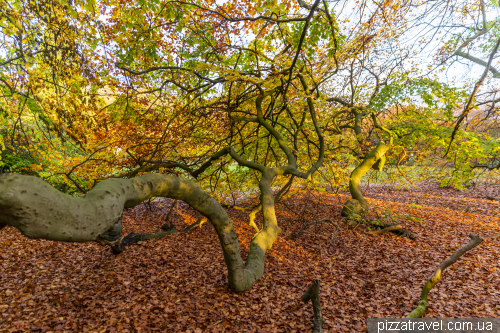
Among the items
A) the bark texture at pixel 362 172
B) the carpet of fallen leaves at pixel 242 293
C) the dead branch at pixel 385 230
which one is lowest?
the carpet of fallen leaves at pixel 242 293

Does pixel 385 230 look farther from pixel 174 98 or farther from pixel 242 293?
pixel 174 98

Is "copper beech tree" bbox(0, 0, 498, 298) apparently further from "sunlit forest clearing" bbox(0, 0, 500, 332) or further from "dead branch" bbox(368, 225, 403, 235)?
"dead branch" bbox(368, 225, 403, 235)

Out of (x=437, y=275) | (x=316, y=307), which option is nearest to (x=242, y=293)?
(x=316, y=307)

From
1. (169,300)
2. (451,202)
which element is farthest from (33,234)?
(451,202)

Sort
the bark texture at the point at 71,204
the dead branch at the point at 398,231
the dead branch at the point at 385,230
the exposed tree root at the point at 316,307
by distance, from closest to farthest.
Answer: the bark texture at the point at 71,204 < the exposed tree root at the point at 316,307 < the dead branch at the point at 398,231 < the dead branch at the point at 385,230

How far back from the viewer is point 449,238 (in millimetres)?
6094

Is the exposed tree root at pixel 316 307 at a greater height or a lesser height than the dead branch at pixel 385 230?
lesser

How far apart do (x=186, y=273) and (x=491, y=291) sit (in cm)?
542

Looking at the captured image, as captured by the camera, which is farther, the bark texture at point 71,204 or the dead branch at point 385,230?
the dead branch at point 385,230

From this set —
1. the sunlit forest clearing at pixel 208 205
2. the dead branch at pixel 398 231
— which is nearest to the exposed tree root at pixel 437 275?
the sunlit forest clearing at pixel 208 205

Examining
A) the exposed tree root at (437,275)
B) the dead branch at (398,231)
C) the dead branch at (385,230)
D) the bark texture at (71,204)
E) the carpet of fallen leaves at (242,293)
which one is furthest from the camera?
the dead branch at (385,230)

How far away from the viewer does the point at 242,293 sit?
4.00 meters

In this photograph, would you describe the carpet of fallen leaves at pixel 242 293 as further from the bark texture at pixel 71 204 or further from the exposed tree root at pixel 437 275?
the bark texture at pixel 71 204

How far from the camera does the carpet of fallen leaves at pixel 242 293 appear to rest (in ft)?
11.2
